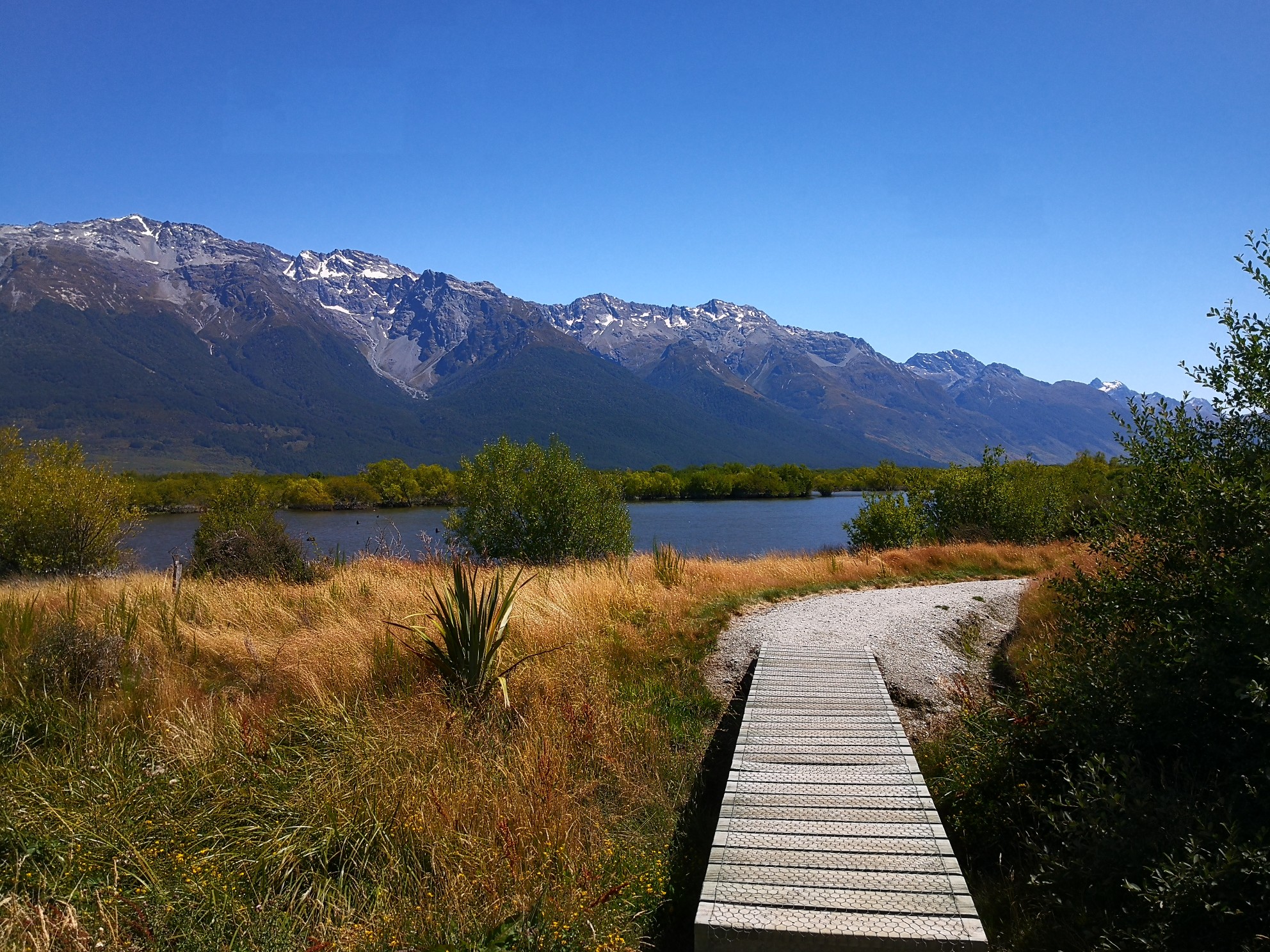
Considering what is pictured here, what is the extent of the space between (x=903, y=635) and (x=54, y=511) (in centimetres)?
2703

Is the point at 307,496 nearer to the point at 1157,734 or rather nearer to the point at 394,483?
the point at 394,483

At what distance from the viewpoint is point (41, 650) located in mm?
7855

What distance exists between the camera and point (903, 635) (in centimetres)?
1091

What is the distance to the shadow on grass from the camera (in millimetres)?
5152

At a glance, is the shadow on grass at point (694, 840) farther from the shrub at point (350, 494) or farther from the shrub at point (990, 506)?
the shrub at point (350, 494)

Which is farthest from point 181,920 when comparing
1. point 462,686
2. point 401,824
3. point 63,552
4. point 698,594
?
point 63,552

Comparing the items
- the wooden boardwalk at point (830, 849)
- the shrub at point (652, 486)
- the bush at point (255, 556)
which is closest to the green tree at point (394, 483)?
the shrub at point (652, 486)

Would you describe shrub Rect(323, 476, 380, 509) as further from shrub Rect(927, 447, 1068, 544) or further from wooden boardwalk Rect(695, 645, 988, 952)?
wooden boardwalk Rect(695, 645, 988, 952)

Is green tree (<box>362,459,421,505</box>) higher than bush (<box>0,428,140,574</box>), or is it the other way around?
bush (<box>0,428,140,574</box>)

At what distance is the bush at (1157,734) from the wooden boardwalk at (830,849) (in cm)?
80

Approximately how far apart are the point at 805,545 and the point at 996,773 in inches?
1808

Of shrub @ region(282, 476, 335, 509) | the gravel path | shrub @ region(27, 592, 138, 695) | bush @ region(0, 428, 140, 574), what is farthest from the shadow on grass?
shrub @ region(282, 476, 335, 509)

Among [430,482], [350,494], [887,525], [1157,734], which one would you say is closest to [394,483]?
[430,482]

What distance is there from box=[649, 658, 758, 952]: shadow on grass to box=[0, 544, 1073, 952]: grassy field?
0.11ft
